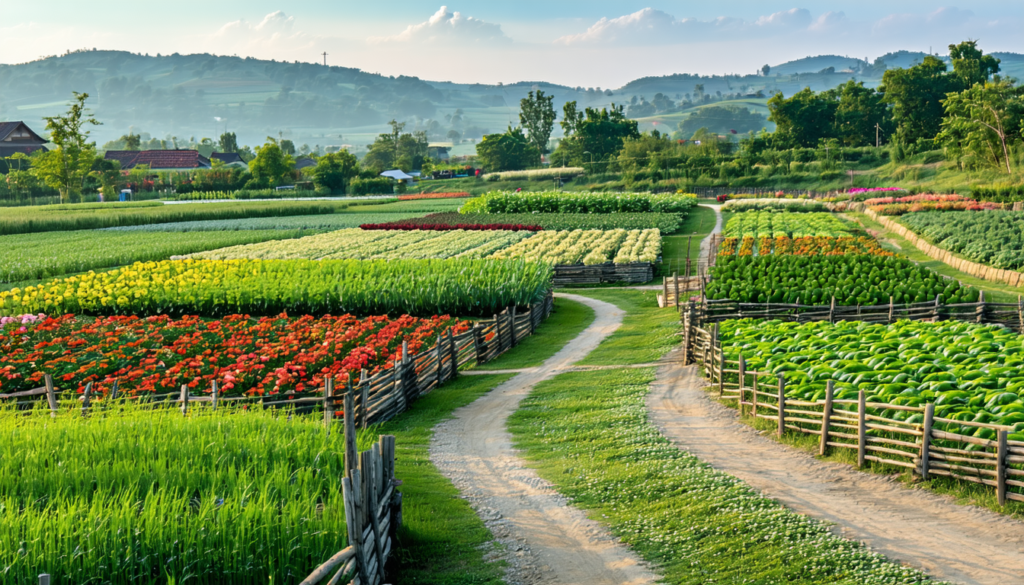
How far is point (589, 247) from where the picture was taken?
152ft

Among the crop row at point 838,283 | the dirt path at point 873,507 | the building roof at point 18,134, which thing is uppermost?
the building roof at point 18,134

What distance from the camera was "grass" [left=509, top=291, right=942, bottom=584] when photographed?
941cm

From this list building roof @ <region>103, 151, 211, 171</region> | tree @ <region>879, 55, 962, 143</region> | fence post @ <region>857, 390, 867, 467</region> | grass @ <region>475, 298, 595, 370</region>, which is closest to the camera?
fence post @ <region>857, 390, 867, 467</region>

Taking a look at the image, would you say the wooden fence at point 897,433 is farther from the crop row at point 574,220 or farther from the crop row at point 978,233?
the crop row at point 574,220

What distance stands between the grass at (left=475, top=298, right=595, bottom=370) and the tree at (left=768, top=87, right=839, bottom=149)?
92.9 m

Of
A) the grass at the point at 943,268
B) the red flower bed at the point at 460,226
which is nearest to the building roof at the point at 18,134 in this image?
the red flower bed at the point at 460,226

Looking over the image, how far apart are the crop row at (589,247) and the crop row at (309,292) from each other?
6961mm

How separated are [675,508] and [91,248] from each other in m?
46.9

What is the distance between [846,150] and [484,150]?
5838 cm

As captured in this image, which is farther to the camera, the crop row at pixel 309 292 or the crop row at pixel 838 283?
the crop row at pixel 309 292

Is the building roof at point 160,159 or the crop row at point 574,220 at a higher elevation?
the building roof at point 160,159

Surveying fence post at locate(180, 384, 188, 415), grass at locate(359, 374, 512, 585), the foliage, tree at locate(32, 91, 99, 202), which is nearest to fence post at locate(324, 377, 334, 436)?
grass at locate(359, 374, 512, 585)

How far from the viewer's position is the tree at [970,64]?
112m

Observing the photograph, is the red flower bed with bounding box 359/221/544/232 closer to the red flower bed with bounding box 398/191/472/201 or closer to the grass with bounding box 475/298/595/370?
the grass with bounding box 475/298/595/370
